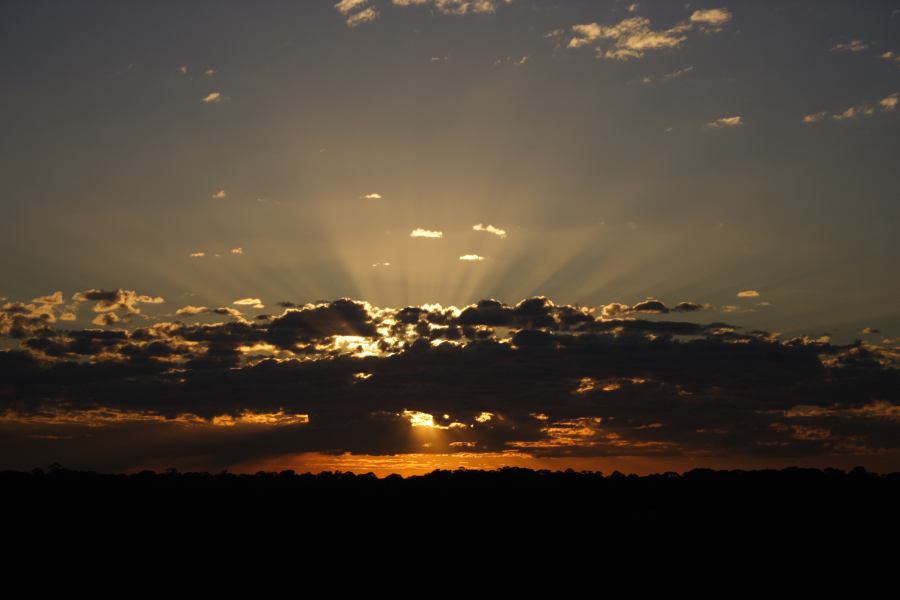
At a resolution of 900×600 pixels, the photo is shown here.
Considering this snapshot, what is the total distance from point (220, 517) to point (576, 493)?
6110 centimetres

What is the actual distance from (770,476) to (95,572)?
12057 centimetres

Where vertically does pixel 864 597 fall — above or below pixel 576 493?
below

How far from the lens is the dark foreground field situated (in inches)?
4237

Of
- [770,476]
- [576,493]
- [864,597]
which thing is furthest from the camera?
[770,476]

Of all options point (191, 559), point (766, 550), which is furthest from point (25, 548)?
point (766, 550)

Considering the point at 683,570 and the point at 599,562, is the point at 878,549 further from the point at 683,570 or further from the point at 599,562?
the point at 599,562

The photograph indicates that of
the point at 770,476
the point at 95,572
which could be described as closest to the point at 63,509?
the point at 95,572

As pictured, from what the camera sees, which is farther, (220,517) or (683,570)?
(220,517)

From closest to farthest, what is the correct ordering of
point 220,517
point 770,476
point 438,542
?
point 438,542, point 220,517, point 770,476

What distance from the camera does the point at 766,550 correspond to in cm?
11212

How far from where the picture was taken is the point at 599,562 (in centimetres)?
11156

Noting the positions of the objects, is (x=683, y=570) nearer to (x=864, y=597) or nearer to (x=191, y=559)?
(x=864, y=597)

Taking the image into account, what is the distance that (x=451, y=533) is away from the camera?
127 m

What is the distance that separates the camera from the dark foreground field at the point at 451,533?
10762cm
